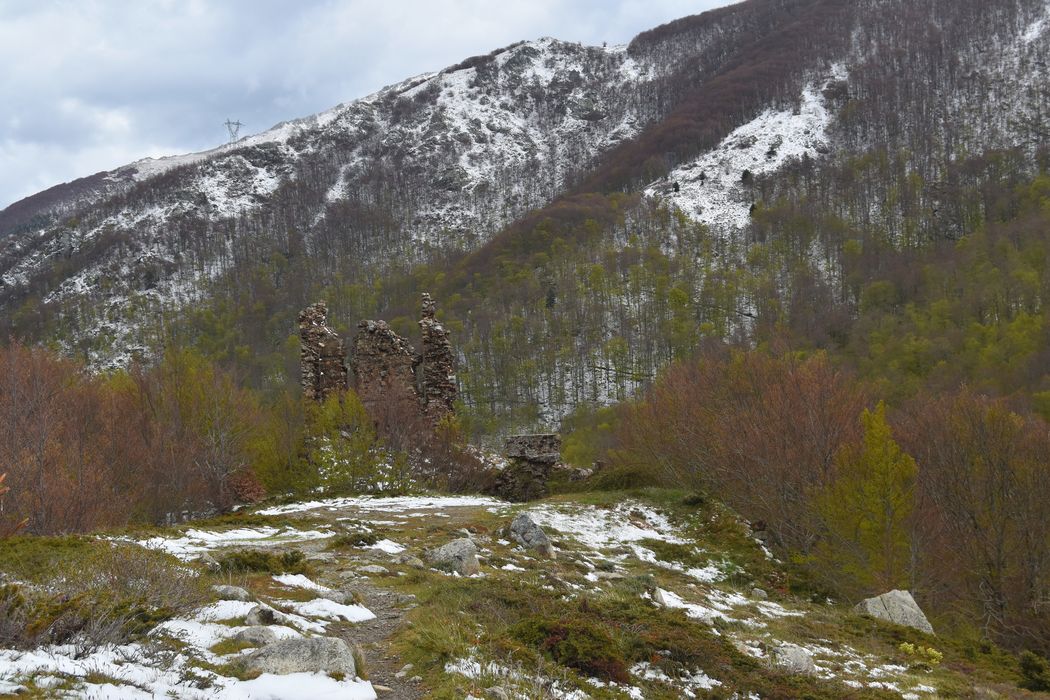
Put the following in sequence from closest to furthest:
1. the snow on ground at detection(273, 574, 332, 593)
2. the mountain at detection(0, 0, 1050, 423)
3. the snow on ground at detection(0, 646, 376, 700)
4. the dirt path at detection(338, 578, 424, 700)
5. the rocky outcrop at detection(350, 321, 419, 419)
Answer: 1. the snow on ground at detection(0, 646, 376, 700)
2. the dirt path at detection(338, 578, 424, 700)
3. the snow on ground at detection(273, 574, 332, 593)
4. the rocky outcrop at detection(350, 321, 419, 419)
5. the mountain at detection(0, 0, 1050, 423)

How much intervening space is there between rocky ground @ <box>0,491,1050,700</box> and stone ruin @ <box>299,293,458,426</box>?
15.4 metres

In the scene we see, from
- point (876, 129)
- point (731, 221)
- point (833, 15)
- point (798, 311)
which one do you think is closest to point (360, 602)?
point (798, 311)

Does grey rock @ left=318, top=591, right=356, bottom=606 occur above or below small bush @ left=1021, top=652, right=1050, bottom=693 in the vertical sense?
above

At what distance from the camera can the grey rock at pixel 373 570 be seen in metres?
8.70

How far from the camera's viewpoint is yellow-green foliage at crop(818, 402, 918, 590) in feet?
56.9

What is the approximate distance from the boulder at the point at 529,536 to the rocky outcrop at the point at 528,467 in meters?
14.3

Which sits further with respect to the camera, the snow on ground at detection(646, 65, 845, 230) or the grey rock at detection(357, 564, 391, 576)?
the snow on ground at detection(646, 65, 845, 230)

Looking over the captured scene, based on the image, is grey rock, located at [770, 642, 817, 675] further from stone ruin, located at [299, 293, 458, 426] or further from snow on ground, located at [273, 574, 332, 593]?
stone ruin, located at [299, 293, 458, 426]

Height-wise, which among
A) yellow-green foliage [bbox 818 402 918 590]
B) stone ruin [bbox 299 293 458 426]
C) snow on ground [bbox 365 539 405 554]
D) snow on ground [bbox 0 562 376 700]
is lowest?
yellow-green foliage [bbox 818 402 918 590]

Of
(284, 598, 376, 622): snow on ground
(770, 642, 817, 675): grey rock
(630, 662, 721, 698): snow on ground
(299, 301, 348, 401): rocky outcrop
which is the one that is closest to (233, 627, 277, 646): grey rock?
(284, 598, 376, 622): snow on ground

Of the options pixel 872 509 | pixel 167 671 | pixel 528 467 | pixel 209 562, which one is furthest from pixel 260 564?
pixel 528 467

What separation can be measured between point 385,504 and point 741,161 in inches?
5130

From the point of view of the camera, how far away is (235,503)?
24250 mm

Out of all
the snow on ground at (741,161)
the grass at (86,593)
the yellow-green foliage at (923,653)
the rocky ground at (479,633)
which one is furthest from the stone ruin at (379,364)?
the snow on ground at (741,161)
